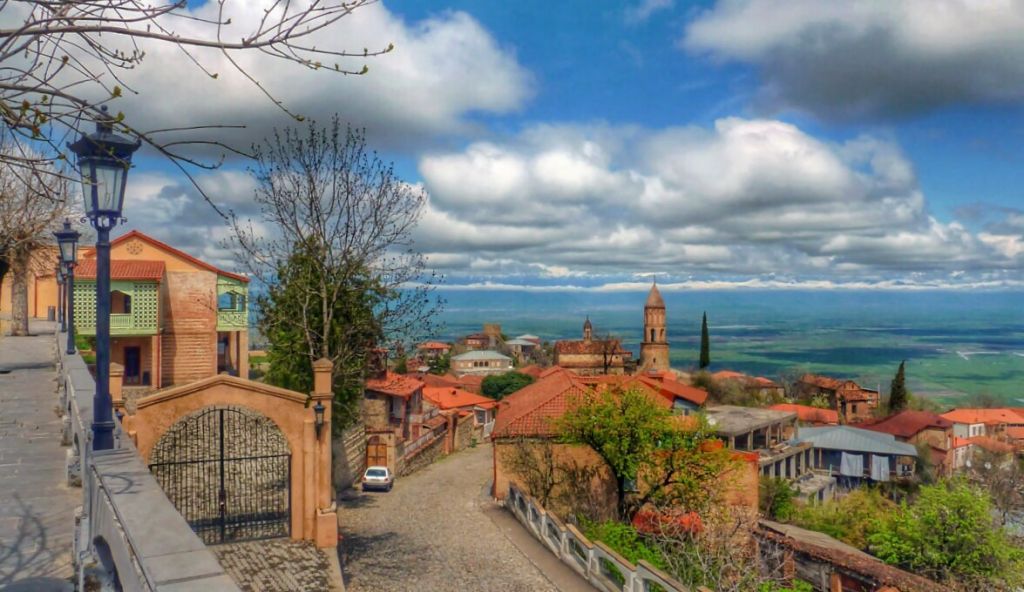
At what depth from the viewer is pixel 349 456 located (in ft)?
79.1

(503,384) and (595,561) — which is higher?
(595,561)

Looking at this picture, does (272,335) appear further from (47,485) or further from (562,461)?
(47,485)

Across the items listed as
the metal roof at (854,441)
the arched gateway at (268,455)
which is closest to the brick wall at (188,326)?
the arched gateway at (268,455)

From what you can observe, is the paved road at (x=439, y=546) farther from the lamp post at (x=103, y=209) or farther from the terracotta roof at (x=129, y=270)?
the terracotta roof at (x=129, y=270)

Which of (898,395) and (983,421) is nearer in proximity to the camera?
(898,395)

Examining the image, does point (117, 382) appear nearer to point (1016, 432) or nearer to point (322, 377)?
point (322, 377)

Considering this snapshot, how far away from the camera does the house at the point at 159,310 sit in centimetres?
2492

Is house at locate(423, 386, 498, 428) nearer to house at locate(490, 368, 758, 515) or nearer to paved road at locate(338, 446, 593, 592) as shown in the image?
paved road at locate(338, 446, 593, 592)

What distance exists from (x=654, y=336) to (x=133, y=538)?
75.8 metres

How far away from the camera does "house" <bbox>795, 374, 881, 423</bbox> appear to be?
70125mm

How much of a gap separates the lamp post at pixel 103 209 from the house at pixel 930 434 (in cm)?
5609

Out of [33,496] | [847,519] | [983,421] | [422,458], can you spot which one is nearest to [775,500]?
[847,519]

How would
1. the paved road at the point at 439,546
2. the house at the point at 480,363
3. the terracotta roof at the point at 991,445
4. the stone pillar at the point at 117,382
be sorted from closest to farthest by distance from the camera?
the stone pillar at the point at 117,382 < the paved road at the point at 439,546 < the terracotta roof at the point at 991,445 < the house at the point at 480,363

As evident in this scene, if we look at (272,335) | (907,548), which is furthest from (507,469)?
(907,548)
